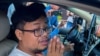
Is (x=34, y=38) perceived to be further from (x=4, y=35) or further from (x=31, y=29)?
(x=4, y=35)

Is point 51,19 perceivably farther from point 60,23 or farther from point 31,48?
point 31,48

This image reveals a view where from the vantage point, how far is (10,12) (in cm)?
306

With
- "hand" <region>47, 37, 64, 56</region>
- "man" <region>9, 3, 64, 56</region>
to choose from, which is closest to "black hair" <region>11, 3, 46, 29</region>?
"man" <region>9, 3, 64, 56</region>

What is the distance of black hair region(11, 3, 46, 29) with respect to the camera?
2.79 m

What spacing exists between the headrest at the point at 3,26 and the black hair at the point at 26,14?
0.09m

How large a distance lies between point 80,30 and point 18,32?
548 mm

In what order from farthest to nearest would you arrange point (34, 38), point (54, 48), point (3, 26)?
point (3, 26) < point (34, 38) < point (54, 48)

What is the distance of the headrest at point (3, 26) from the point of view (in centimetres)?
290

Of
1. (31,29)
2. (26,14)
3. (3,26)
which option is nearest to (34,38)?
(31,29)

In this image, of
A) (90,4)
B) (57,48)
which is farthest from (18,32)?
(90,4)

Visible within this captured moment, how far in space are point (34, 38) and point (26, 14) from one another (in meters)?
0.22

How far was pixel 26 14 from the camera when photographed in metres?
2.80

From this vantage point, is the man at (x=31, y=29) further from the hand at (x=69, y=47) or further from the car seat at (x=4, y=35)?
the hand at (x=69, y=47)

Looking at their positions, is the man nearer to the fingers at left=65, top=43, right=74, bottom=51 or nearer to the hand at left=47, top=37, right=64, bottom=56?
the hand at left=47, top=37, right=64, bottom=56
